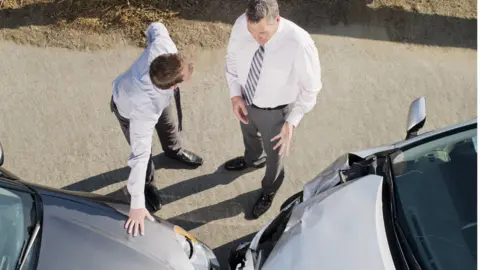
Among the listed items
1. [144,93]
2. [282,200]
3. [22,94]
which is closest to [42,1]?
[22,94]

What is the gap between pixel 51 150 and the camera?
4.57 m

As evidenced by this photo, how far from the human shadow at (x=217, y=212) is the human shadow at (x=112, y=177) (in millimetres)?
394

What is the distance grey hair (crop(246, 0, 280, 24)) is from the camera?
9.75ft

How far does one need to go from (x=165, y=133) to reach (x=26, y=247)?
1368mm

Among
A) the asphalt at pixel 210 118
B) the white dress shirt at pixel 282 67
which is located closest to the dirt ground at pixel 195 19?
the asphalt at pixel 210 118

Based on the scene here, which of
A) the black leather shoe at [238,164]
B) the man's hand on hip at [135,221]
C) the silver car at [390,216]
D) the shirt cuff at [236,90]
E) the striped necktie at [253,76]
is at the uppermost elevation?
the striped necktie at [253,76]

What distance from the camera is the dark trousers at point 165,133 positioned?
12.5 feet

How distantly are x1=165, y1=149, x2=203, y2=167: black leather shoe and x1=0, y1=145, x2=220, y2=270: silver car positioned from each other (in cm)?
102

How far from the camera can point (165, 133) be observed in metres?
4.09

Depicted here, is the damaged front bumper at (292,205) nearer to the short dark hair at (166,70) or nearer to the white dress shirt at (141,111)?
the white dress shirt at (141,111)

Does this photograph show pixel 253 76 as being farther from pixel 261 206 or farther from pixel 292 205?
pixel 261 206

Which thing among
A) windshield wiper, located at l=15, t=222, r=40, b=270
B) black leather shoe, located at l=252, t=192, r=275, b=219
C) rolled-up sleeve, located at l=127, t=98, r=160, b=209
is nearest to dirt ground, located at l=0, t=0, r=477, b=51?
black leather shoe, located at l=252, t=192, r=275, b=219

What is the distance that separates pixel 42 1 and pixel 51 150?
1.52 m

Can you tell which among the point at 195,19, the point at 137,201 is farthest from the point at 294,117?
the point at 195,19
